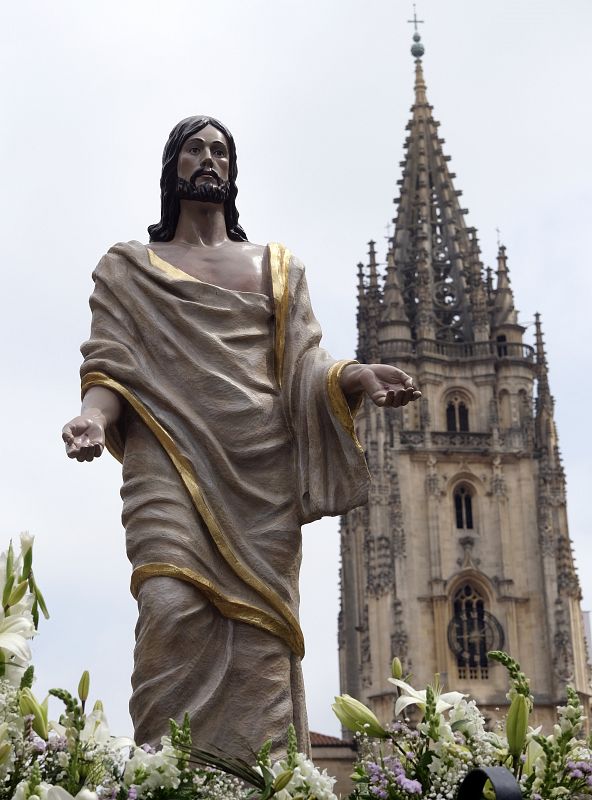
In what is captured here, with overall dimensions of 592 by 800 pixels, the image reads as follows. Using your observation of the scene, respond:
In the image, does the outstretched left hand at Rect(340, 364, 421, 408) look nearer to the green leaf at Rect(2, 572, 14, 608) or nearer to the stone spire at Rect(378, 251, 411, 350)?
the green leaf at Rect(2, 572, 14, 608)

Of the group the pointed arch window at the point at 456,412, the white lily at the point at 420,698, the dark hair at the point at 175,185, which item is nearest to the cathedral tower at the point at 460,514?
the pointed arch window at the point at 456,412

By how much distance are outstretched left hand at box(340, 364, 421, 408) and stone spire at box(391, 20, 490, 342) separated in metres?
69.1

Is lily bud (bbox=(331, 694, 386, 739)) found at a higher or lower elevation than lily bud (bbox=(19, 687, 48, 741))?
higher

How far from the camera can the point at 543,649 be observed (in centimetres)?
6981

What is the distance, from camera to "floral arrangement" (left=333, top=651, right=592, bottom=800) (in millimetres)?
3654

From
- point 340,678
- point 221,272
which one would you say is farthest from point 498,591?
point 221,272

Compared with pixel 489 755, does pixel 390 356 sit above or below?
above

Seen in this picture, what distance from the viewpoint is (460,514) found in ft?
236

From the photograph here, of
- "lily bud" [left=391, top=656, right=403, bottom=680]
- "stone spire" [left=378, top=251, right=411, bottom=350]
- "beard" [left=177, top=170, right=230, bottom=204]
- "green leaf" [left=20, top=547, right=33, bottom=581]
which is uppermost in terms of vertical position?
"stone spire" [left=378, top=251, right=411, bottom=350]

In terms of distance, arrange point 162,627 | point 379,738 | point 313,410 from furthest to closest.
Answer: point 313,410 → point 162,627 → point 379,738

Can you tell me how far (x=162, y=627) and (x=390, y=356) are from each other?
69126 mm

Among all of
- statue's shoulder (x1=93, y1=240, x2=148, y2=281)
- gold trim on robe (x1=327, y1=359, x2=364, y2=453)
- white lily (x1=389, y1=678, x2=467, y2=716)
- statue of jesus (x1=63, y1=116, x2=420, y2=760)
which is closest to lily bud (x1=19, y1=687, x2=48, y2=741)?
white lily (x1=389, y1=678, x2=467, y2=716)

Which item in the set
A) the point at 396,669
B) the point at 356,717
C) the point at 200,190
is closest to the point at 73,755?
the point at 356,717

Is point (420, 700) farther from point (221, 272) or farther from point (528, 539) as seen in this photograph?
point (528, 539)
